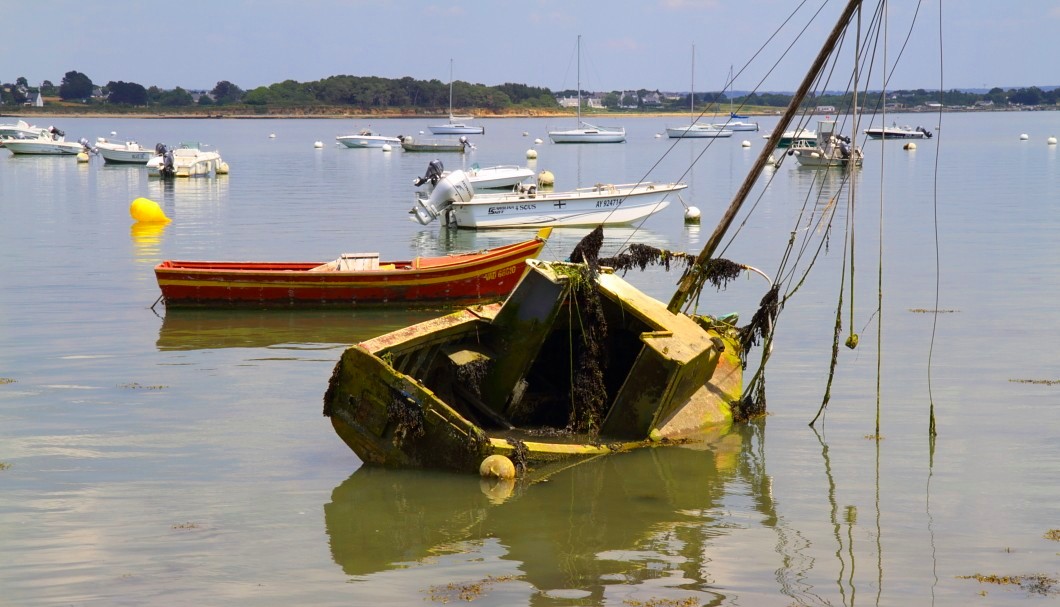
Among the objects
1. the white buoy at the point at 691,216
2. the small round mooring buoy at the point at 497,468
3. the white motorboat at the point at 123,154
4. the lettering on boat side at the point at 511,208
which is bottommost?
the small round mooring buoy at the point at 497,468

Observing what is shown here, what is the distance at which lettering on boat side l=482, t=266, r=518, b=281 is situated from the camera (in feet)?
67.4

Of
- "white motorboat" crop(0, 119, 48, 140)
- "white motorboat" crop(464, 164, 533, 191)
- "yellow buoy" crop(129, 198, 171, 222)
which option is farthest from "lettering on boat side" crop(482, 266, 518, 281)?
"white motorboat" crop(0, 119, 48, 140)

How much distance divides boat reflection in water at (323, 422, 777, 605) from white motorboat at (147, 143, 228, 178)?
165 feet

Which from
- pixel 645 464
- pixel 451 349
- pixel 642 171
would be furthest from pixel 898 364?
pixel 642 171

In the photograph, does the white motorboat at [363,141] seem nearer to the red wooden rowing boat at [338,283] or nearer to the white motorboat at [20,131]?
the white motorboat at [20,131]

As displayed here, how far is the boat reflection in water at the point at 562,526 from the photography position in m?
8.62

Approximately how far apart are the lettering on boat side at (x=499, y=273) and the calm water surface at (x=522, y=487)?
4.13 ft

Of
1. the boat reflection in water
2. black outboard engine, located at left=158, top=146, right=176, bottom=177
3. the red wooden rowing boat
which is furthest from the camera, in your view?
black outboard engine, located at left=158, top=146, right=176, bottom=177

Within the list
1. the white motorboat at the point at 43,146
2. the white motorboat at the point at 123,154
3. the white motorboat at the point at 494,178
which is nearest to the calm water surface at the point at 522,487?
the white motorboat at the point at 494,178

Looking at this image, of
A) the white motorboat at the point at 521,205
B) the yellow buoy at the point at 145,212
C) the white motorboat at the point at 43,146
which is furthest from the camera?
the white motorboat at the point at 43,146

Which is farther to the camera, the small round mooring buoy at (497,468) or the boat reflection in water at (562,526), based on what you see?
the small round mooring buoy at (497,468)

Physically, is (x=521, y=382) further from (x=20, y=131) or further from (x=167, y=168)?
(x=20, y=131)

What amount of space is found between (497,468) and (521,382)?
5.02 ft

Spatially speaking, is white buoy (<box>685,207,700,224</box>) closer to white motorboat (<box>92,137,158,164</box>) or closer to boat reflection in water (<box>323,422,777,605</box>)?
boat reflection in water (<box>323,422,777,605</box>)
